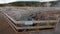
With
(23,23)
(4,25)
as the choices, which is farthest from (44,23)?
(4,25)

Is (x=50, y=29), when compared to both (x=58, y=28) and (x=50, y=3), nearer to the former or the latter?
(x=58, y=28)

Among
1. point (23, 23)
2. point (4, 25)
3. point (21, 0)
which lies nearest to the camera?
point (23, 23)

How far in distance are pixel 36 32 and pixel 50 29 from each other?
0.32 feet

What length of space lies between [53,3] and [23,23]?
2.07ft

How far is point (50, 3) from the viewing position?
136cm

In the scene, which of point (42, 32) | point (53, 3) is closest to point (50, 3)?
point (53, 3)

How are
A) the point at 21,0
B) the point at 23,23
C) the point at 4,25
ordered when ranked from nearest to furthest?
the point at 23,23 < the point at 4,25 < the point at 21,0

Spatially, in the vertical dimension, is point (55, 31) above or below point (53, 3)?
below

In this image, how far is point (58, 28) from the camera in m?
0.95

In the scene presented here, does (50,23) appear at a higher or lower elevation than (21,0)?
lower

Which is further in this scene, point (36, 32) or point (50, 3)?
point (50, 3)

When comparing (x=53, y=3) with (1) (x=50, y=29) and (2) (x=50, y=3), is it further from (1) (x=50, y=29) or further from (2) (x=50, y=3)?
(1) (x=50, y=29)

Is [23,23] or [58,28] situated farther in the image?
[58,28]

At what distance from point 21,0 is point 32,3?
0.39ft
